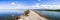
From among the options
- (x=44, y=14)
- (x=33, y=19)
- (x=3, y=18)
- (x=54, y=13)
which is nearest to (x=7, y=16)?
(x=3, y=18)

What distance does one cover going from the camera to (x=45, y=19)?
4.21ft

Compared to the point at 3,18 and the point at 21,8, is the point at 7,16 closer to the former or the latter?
the point at 3,18

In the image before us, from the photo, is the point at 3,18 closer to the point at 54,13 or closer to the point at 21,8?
the point at 21,8

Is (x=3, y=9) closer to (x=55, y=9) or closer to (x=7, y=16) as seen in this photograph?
(x=7, y=16)

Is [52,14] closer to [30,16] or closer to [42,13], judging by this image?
[42,13]

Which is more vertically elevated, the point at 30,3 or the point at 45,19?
the point at 30,3

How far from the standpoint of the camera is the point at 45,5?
133 cm

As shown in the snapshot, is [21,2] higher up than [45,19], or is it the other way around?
[21,2]

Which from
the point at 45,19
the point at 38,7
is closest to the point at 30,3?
the point at 38,7

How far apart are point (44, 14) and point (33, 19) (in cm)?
13

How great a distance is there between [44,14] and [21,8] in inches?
9.5

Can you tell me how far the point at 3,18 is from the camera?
132 centimetres

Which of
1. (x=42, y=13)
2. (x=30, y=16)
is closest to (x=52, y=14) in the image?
(x=42, y=13)

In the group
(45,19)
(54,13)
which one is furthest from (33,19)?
(54,13)
